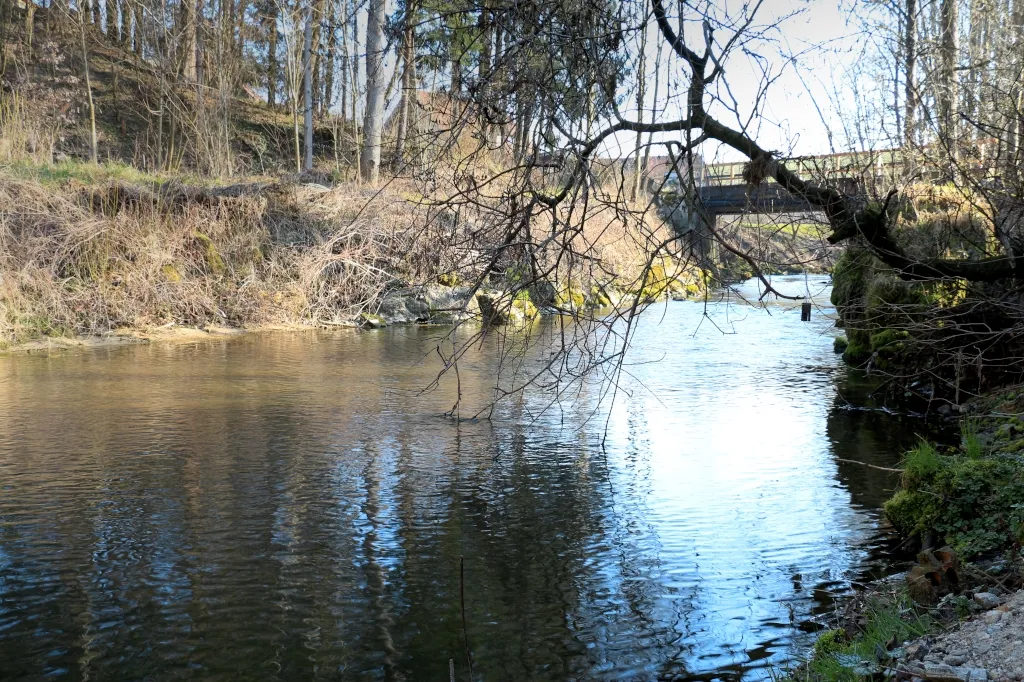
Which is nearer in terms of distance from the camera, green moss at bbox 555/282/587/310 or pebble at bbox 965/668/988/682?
pebble at bbox 965/668/988/682

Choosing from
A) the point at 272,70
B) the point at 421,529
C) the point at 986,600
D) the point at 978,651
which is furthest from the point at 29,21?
the point at 978,651

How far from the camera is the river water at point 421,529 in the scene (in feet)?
15.4

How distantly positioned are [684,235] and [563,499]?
346 centimetres

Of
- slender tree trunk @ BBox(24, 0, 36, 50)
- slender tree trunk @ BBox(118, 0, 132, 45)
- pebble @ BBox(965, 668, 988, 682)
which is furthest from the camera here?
slender tree trunk @ BBox(118, 0, 132, 45)

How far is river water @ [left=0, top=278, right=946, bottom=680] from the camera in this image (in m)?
4.69

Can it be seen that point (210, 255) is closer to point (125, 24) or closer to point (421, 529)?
point (421, 529)

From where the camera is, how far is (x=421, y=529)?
6.47 m

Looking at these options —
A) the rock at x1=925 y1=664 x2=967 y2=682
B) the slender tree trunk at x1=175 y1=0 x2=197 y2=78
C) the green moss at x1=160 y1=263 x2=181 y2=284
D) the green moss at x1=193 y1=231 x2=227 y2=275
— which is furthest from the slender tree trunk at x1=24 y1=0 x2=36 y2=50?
the rock at x1=925 y1=664 x2=967 y2=682

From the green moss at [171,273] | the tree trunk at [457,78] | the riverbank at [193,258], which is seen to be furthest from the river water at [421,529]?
the green moss at [171,273]

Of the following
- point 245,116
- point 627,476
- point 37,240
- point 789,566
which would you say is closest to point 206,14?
point 245,116

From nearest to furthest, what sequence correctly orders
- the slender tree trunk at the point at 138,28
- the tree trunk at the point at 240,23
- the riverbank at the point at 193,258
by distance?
the riverbank at the point at 193,258 → the tree trunk at the point at 240,23 → the slender tree trunk at the point at 138,28

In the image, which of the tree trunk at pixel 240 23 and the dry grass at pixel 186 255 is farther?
the tree trunk at pixel 240 23

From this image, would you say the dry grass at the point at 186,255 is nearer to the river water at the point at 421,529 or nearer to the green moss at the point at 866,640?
the river water at the point at 421,529

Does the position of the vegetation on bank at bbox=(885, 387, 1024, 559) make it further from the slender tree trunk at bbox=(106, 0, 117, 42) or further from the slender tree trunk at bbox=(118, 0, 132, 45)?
the slender tree trunk at bbox=(118, 0, 132, 45)
